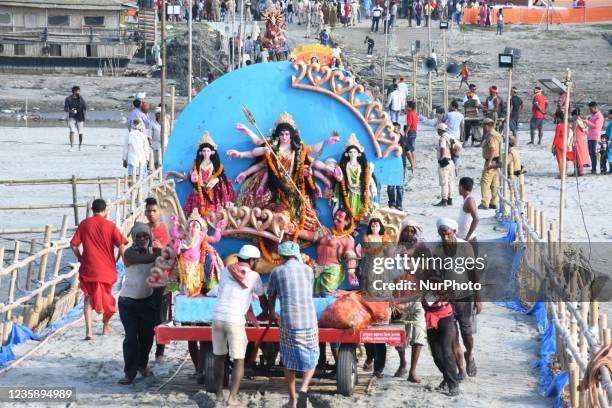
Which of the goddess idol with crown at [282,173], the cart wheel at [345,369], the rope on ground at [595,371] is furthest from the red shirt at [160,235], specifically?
the rope on ground at [595,371]

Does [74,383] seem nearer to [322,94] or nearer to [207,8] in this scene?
[322,94]

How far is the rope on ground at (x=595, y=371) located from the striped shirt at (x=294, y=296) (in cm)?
228

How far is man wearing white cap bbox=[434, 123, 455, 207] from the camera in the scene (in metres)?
22.3

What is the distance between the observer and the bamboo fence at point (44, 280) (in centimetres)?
1420

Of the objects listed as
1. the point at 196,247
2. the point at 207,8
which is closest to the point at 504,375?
the point at 196,247

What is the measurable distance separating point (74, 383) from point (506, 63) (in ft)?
34.6

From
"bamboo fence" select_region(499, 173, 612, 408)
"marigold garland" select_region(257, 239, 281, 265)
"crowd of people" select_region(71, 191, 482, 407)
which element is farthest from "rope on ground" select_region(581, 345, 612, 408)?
"marigold garland" select_region(257, 239, 281, 265)

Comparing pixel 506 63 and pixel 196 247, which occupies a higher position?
pixel 506 63

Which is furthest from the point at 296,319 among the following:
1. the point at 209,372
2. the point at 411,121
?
the point at 411,121

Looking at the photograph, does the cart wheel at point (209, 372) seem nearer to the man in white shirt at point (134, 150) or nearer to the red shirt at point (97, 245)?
the red shirt at point (97, 245)

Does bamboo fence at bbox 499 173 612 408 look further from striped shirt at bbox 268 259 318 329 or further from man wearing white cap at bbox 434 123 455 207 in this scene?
man wearing white cap at bbox 434 123 455 207

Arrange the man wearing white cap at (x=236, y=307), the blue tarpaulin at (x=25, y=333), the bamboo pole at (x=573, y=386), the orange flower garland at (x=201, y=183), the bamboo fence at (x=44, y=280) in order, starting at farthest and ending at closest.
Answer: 1. the bamboo fence at (x=44, y=280)
2. the orange flower garland at (x=201, y=183)
3. the blue tarpaulin at (x=25, y=333)
4. the man wearing white cap at (x=236, y=307)
5. the bamboo pole at (x=573, y=386)

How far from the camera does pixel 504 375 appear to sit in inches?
484

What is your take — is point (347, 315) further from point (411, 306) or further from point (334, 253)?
point (334, 253)
